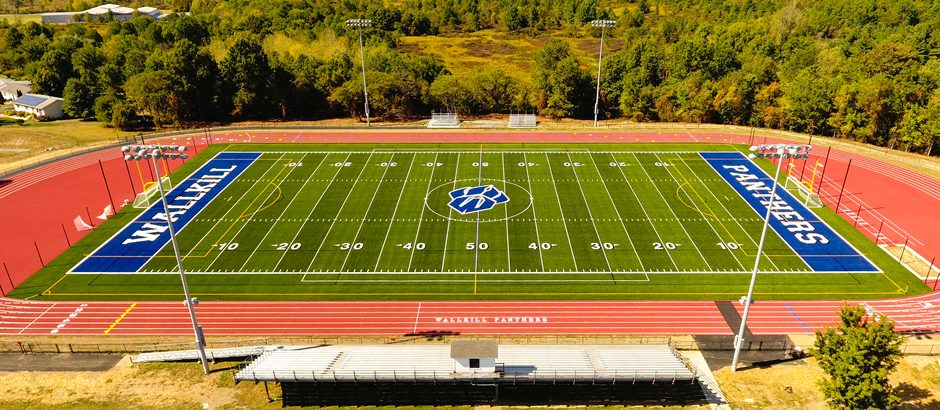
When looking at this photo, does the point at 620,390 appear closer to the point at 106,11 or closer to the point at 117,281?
the point at 117,281

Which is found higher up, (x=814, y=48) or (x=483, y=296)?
(x=814, y=48)

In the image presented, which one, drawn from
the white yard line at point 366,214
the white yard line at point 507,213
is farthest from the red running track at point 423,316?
the white yard line at point 366,214

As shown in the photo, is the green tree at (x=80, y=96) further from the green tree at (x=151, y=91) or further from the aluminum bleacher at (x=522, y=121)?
the aluminum bleacher at (x=522, y=121)

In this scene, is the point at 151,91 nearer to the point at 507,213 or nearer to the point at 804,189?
the point at 507,213

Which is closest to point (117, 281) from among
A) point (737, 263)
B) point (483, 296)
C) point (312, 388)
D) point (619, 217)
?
point (312, 388)

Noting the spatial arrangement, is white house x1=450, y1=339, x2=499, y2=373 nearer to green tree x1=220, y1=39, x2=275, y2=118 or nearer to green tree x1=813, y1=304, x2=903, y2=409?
green tree x1=813, y1=304, x2=903, y2=409
